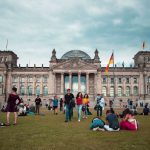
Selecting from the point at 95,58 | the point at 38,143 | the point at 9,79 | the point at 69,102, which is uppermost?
the point at 95,58

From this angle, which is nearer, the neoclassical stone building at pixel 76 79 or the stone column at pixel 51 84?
the stone column at pixel 51 84

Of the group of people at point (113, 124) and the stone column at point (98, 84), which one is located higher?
the stone column at point (98, 84)

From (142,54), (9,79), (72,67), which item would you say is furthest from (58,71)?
(142,54)

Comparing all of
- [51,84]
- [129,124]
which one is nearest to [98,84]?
[51,84]

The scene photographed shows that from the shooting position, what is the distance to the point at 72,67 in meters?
94.4

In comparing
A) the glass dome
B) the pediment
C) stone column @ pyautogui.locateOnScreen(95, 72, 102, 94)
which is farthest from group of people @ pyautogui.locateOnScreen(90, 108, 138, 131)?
the glass dome

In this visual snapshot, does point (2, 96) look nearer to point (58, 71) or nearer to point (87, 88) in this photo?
point (58, 71)

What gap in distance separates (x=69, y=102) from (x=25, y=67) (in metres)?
80.1

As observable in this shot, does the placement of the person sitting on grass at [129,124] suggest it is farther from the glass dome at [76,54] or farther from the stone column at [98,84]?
the glass dome at [76,54]

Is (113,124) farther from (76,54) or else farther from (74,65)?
(76,54)

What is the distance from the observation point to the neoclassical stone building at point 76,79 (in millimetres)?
94312

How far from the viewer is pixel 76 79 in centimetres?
9631

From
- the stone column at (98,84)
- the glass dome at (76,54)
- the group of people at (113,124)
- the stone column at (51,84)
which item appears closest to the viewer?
the group of people at (113,124)

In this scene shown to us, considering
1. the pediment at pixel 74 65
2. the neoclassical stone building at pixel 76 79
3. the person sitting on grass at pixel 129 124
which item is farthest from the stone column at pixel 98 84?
the person sitting on grass at pixel 129 124
